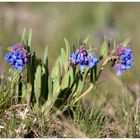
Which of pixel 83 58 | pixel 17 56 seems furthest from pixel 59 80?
pixel 17 56

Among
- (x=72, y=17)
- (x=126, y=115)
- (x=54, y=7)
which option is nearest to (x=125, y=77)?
(x=126, y=115)

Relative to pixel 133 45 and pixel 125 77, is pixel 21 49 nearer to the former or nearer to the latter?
pixel 125 77

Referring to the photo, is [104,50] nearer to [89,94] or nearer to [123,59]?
[123,59]

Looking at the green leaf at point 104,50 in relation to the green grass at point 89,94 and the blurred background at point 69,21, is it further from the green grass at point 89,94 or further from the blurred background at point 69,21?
the blurred background at point 69,21

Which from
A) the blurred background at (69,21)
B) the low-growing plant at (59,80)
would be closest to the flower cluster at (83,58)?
the low-growing plant at (59,80)

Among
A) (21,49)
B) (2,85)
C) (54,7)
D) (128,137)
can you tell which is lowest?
(128,137)
